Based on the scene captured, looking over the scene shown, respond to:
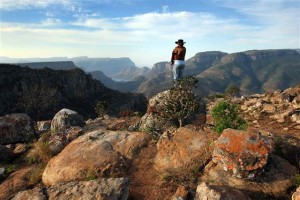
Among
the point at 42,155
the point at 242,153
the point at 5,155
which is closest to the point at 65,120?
the point at 5,155

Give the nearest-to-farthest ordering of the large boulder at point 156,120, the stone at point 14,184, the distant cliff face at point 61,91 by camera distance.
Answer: the stone at point 14,184, the large boulder at point 156,120, the distant cliff face at point 61,91

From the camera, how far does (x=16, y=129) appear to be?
18.6m

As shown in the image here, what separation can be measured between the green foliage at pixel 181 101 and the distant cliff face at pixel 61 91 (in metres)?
84.2

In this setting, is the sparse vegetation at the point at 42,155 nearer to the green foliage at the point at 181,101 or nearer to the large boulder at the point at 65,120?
the large boulder at the point at 65,120

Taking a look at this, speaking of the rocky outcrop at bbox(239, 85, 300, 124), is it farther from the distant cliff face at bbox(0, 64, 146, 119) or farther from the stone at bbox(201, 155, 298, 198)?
the distant cliff face at bbox(0, 64, 146, 119)

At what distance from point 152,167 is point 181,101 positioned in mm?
5239

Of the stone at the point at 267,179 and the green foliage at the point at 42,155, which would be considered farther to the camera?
the green foliage at the point at 42,155

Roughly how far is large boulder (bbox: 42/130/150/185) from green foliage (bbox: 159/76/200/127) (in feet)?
8.75

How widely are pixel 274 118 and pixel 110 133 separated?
60.7 ft

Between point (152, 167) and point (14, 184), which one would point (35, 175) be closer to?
point (14, 184)

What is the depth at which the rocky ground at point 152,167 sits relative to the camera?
988cm

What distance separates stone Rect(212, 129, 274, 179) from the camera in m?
10.1

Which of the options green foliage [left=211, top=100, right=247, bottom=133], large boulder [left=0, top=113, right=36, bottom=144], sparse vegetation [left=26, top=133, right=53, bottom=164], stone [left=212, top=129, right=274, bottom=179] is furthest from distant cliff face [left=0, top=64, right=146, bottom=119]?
stone [left=212, top=129, right=274, bottom=179]

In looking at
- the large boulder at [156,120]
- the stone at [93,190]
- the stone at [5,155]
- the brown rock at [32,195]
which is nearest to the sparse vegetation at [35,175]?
the brown rock at [32,195]
